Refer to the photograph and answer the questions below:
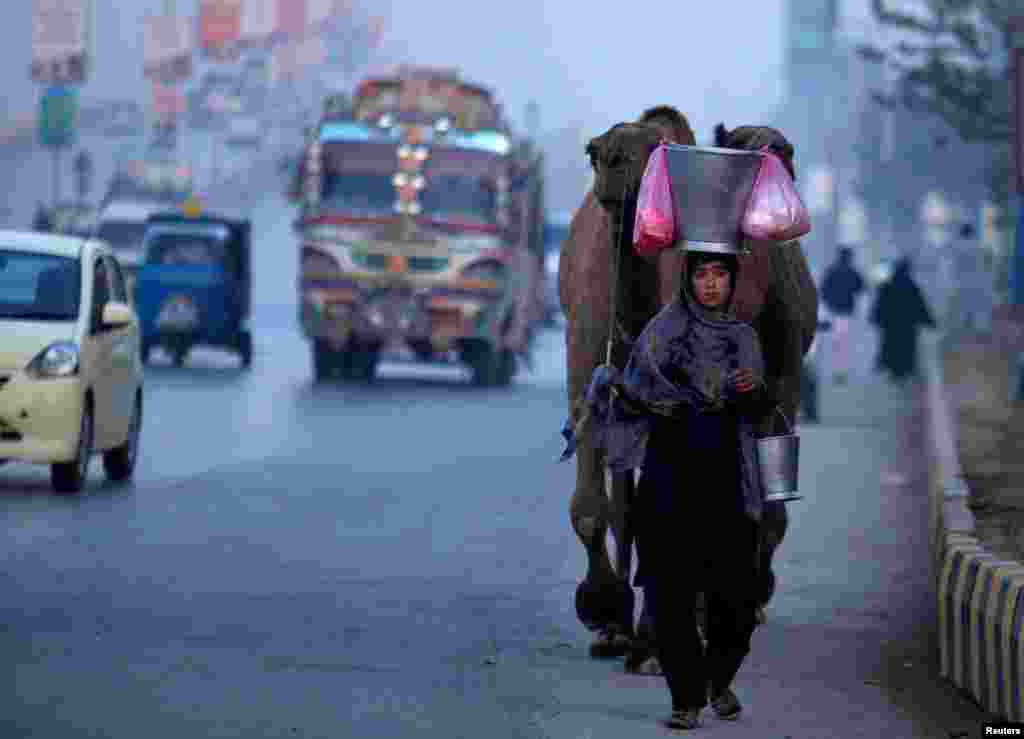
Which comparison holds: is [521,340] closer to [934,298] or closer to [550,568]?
[550,568]

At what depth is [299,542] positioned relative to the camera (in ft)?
51.6

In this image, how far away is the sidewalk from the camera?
32.2 ft

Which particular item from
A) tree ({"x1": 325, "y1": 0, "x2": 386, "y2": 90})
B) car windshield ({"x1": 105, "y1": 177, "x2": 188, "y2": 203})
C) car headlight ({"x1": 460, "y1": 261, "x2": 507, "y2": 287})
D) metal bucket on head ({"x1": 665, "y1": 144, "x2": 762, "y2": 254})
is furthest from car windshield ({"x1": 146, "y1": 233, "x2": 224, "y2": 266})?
tree ({"x1": 325, "y1": 0, "x2": 386, "y2": 90})

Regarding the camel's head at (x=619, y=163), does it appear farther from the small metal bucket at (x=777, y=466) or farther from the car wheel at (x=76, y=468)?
the car wheel at (x=76, y=468)

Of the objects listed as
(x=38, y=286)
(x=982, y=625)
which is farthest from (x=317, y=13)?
(x=982, y=625)

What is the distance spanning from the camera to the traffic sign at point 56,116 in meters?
58.4

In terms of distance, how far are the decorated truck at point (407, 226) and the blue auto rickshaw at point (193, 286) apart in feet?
13.6

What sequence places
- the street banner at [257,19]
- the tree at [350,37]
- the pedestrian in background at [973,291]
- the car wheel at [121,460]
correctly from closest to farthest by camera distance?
the car wheel at [121,460] → the pedestrian in background at [973,291] → the street banner at [257,19] → the tree at [350,37]

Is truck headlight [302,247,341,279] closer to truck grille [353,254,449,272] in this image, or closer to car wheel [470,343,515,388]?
truck grille [353,254,449,272]

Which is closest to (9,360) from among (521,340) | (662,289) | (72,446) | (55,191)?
(72,446)

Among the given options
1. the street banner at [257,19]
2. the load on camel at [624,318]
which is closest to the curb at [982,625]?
the load on camel at [624,318]

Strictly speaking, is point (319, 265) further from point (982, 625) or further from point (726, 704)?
point (726, 704)

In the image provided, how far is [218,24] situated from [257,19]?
14.0 feet

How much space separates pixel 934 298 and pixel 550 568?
65.9 m
